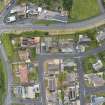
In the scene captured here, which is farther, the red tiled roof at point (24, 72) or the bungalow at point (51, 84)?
the red tiled roof at point (24, 72)

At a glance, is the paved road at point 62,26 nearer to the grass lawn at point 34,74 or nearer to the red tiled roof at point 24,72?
the red tiled roof at point 24,72

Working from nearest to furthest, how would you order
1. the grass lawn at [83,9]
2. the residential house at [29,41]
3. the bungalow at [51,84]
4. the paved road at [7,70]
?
1. the grass lawn at [83,9]
2. the residential house at [29,41]
3. the bungalow at [51,84]
4. the paved road at [7,70]

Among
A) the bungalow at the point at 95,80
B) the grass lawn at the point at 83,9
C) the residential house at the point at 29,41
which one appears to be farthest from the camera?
the residential house at the point at 29,41

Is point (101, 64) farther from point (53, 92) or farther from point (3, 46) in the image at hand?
point (3, 46)

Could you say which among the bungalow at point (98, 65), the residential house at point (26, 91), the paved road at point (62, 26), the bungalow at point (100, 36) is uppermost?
the paved road at point (62, 26)

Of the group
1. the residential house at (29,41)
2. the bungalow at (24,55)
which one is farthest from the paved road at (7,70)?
the residential house at (29,41)

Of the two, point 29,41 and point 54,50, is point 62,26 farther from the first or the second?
point 29,41

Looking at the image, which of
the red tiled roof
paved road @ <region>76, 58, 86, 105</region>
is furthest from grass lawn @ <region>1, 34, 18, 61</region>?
paved road @ <region>76, 58, 86, 105</region>

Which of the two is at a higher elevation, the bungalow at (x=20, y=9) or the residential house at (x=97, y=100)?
the bungalow at (x=20, y=9)
